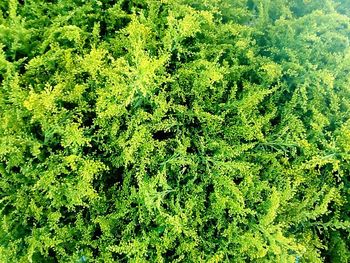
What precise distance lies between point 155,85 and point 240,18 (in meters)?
0.90

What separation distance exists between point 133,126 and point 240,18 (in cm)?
107

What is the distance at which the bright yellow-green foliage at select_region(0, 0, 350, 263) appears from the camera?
6.47ft

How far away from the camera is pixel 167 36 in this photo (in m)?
2.11

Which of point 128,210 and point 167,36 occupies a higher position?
point 167,36

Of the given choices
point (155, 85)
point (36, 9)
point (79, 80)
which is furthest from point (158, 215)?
point (36, 9)

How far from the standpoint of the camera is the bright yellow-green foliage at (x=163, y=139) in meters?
1.97

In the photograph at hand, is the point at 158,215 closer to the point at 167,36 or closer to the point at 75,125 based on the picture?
the point at 75,125

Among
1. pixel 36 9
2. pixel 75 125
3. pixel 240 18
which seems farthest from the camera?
pixel 240 18

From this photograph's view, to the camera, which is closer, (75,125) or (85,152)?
(75,125)

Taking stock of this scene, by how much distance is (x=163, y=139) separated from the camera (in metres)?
2.23

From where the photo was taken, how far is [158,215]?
2020mm

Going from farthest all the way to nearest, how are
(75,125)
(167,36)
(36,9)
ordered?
(36,9) → (167,36) → (75,125)

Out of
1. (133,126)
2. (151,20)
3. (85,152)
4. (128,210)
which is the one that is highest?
(151,20)

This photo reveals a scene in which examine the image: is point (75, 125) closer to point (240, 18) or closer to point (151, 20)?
point (151, 20)
